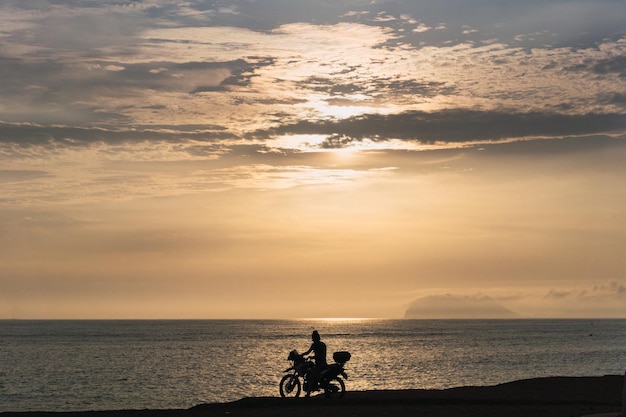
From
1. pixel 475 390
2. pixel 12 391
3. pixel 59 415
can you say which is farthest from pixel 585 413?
pixel 12 391

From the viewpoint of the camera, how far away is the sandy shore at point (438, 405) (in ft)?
78.0

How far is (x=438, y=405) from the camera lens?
26.0 meters

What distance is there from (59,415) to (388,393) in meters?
10.8

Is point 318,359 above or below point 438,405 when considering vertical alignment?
above

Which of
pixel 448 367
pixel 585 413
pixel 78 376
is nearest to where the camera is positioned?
pixel 585 413

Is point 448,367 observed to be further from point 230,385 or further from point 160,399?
point 160,399

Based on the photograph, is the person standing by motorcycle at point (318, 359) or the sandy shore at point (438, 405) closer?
the sandy shore at point (438, 405)

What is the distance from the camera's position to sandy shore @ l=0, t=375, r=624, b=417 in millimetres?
23781

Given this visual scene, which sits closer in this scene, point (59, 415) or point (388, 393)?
point (59, 415)

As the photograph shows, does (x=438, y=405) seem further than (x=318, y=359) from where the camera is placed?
No

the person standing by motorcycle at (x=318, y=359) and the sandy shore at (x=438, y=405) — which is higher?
the person standing by motorcycle at (x=318, y=359)

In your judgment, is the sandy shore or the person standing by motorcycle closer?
the sandy shore

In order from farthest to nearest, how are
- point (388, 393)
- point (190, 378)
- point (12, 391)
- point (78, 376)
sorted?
1. point (78, 376)
2. point (190, 378)
3. point (12, 391)
4. point (388, 393)

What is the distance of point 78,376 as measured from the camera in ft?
239
